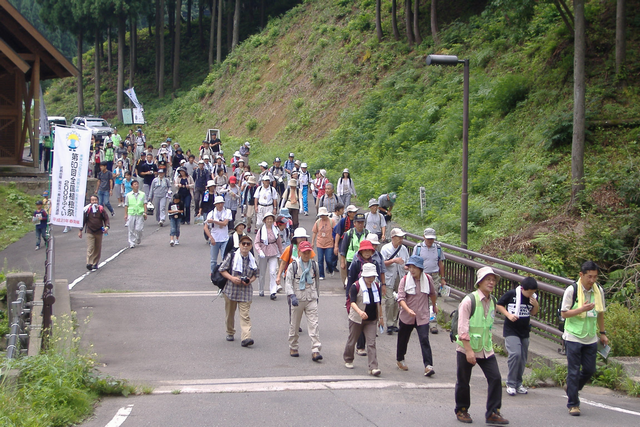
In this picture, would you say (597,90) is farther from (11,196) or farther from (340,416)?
(11,196)

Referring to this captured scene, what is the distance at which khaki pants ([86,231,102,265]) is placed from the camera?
14.9 metres

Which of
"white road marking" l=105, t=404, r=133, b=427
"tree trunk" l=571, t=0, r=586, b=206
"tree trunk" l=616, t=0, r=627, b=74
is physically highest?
"tree trunk" l=616, t=0, r=627, b=74

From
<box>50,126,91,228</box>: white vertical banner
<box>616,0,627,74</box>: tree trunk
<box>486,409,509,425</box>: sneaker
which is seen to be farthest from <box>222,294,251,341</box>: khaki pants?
<box>616,0,627,74</box>: tree trunk

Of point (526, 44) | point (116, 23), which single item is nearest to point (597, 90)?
point (526, 44)

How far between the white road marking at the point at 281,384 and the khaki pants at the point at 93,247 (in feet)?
24.9

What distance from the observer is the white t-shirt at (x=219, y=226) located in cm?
1375

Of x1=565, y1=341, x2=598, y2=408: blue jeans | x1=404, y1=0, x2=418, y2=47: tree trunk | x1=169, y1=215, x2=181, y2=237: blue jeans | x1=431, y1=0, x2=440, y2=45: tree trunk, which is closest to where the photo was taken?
x1=565, y1=341, x2=598, y2=408: blue jeans

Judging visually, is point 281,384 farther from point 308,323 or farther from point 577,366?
point 577,366

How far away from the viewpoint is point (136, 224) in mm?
17500

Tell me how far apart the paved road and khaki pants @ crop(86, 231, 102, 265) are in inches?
38.7

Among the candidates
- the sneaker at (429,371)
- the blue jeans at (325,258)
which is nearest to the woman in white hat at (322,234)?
the blue jeans at (325,258)

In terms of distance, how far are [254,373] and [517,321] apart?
142 inches

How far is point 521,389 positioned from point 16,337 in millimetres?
6630

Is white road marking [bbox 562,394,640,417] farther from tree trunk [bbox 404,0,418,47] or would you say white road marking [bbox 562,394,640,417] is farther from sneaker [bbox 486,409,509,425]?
tree trunk [bbox 404,0,418,47]
